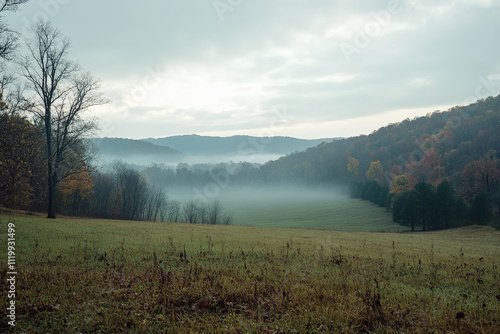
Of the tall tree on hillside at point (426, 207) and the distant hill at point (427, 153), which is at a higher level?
the distant hill at point (427, 153)

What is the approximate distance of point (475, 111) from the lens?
140 meters

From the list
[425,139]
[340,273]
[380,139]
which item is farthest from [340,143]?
[340,273]

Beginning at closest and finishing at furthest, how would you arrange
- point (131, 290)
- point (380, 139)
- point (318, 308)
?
point (318, 308)
point (131, 290)
point (380, 139)

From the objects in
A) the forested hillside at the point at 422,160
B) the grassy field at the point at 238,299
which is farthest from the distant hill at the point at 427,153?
the grassy field at the point at 238,299

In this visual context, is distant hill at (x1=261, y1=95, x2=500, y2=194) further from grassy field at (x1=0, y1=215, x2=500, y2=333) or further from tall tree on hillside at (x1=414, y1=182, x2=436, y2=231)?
grassy field at (x1=0, y1=215, x2=500, y2=333)

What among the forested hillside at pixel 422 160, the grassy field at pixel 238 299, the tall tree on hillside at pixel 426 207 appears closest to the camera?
the grassy field at pixel 238 299

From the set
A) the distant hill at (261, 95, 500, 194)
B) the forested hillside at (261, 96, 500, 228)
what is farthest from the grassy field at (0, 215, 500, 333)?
the distant hill at (261, 95, 500, 194)

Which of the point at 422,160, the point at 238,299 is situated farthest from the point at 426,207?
the point at 238,299

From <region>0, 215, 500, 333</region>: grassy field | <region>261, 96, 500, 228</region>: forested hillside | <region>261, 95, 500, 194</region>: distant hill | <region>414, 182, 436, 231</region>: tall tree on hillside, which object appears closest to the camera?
<region>0, 215, 500, 333</region>: grassy field

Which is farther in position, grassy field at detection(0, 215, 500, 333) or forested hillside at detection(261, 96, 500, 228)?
forested hillside at detection(261, 96, 500, 228)

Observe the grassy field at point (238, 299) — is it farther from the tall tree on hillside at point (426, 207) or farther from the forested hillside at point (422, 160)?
the forested hillside at point (422, 160)

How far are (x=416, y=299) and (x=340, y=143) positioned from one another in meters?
195

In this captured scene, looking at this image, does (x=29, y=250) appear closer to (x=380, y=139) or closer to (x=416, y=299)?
(x=416, y=299)

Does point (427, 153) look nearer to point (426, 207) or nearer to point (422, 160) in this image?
point (422, 160)
